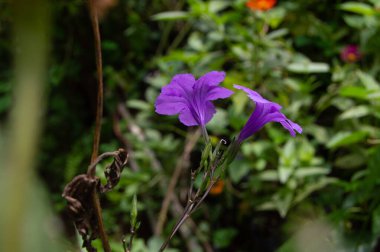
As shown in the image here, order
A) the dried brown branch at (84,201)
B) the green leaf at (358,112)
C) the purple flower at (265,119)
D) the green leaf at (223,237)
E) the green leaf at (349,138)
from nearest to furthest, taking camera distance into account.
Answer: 1. the dried brown branch at (84,201)
2. the purple flower at (265,119)
3. the green leaf at (349,138)
4. the green leaf at (358,112)
5. the green leaf at (223,237)

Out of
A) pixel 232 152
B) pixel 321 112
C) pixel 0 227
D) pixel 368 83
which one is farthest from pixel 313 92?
pixel 0 227

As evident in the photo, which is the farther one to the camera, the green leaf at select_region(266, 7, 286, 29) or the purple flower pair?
the green leaf at select_region(266, 7, 286, 29)

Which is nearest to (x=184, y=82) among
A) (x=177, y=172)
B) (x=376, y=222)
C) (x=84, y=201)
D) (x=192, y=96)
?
(x=192, y=96)

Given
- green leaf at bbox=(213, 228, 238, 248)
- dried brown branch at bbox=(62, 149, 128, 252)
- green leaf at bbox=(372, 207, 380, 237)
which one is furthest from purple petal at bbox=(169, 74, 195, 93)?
green leaf at bbox=(213, 228, 238, 248)

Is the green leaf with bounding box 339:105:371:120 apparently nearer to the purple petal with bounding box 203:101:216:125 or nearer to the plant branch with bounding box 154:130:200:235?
the plant branch with bounding box 154:130:200:235

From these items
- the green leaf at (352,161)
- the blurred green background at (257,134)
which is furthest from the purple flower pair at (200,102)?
the green leaf at (352,161)

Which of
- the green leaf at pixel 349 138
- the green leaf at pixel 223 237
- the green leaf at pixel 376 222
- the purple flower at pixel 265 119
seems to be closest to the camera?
the purple flower at pixel 265 119

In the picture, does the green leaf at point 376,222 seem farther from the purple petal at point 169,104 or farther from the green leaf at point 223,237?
the purple petal at point 169,104
